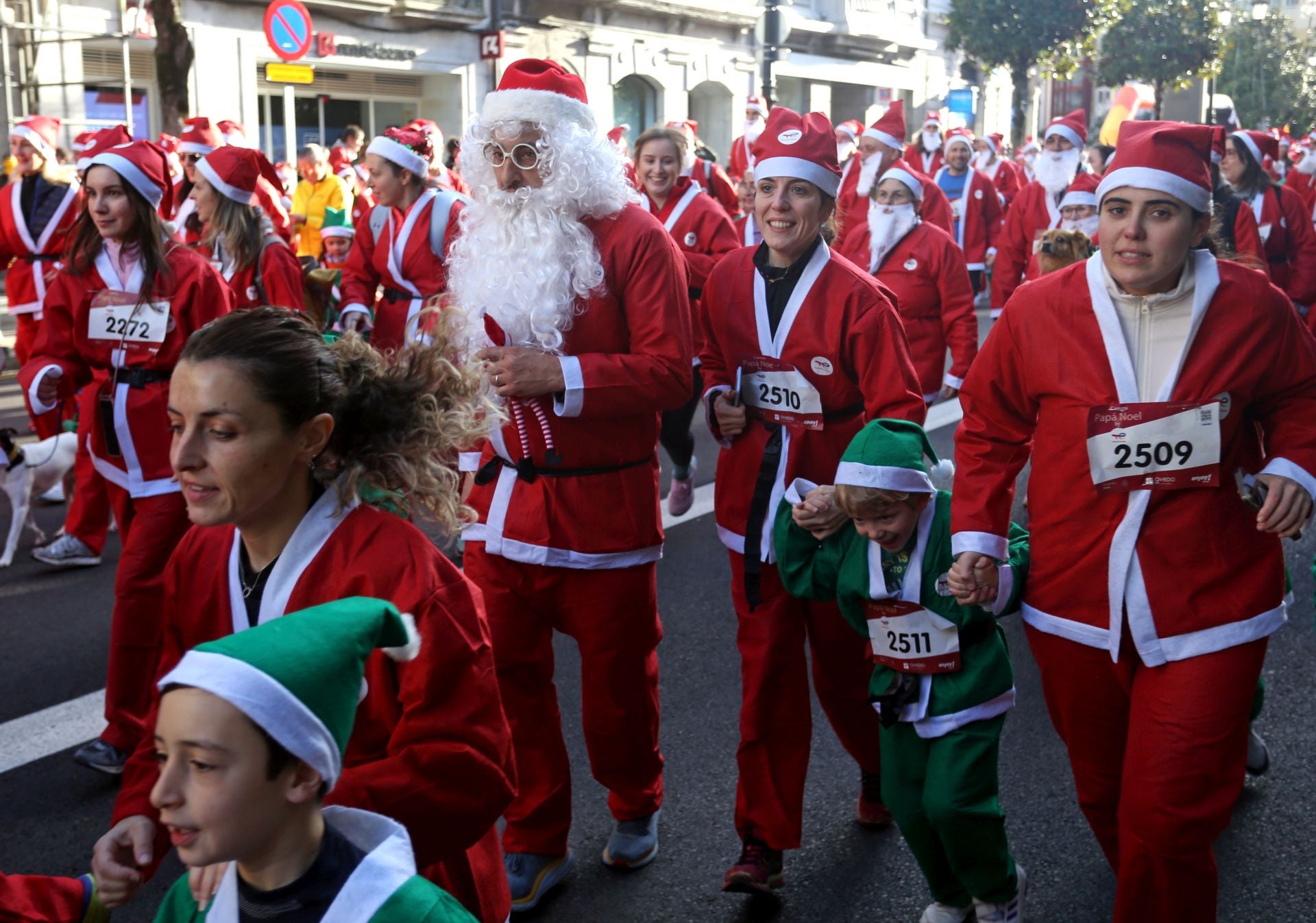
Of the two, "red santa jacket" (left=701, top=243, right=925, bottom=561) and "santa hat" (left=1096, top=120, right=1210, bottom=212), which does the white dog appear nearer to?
"red santa jacket" (left=701, top=243, right=925, bottom=561)

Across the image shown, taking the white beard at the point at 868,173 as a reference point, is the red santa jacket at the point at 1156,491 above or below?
below

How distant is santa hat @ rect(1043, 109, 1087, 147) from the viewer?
13.2 meters

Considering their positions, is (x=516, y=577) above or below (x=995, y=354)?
below

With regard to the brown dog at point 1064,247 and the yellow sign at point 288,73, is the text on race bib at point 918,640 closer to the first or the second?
the brown dog at point 1064,247

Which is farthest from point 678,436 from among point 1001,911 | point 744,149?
point 744,149

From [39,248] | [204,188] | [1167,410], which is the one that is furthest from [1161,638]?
[39,248]

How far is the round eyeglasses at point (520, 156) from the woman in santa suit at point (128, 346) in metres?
1.39

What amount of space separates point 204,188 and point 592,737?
3278mm

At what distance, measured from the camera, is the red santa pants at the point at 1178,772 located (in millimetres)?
3062

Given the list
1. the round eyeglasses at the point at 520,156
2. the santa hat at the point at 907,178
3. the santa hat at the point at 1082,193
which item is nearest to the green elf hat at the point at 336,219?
the santa hat at the point at 907,178

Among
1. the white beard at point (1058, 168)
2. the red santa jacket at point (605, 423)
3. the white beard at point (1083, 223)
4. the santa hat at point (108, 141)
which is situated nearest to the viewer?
the red santa jacket at point (605, 423)

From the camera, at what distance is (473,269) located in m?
4.06

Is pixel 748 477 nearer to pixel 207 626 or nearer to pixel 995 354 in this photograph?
pixel 995 354

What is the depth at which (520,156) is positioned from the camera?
3.95 metres
